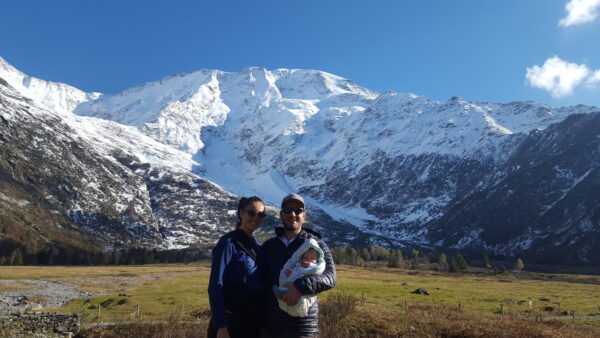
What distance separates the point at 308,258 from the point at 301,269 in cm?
28

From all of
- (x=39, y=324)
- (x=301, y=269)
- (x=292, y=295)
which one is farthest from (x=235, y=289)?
(x=39, y=324)

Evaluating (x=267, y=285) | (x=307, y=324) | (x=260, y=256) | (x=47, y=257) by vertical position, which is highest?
(x=260, y=256)

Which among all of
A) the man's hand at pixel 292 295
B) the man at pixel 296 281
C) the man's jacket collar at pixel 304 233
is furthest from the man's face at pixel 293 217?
the man's hand at pixel 292 295

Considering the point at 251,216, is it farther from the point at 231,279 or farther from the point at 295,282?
the point at 295,282

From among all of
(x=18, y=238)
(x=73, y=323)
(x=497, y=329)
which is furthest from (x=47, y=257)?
(x=497, y=329)

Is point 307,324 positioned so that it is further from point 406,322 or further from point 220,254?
point 406,322

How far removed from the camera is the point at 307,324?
743 cm

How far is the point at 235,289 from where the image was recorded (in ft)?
25.0

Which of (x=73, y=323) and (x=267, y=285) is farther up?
(x=267, y=285)

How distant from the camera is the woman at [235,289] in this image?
7.41m

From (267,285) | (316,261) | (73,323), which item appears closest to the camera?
(316,261)

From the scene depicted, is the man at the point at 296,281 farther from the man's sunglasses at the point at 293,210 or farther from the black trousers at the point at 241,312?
the black trousers at the point at 241,312

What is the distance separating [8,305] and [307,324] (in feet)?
186

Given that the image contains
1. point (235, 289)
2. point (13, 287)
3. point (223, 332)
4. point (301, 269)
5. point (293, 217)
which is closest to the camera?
point (301, 269)
